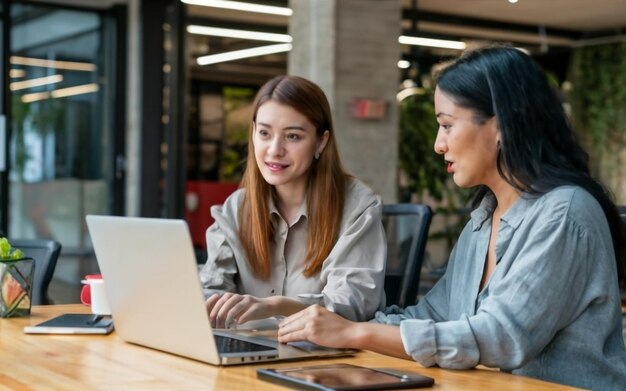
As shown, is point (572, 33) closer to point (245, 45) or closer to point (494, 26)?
point (494, 26)

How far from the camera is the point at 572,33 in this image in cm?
525

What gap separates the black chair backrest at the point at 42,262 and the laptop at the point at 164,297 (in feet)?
3.38

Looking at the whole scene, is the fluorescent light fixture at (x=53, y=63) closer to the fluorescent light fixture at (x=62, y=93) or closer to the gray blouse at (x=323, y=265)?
the fluorescent light fixture at (x=62, y=93)

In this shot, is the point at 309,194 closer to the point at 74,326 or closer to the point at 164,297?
the point at 74,326

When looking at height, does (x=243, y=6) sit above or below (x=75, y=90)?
above

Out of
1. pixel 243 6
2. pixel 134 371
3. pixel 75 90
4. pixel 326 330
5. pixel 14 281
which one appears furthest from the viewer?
pixel 75 90

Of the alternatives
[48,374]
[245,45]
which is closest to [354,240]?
[48,374]

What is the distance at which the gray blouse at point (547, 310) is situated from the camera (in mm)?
1694

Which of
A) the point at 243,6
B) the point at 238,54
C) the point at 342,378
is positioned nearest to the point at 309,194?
the point at 342,378

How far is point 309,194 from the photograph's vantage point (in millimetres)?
2668

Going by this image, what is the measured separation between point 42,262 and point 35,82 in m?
4.60

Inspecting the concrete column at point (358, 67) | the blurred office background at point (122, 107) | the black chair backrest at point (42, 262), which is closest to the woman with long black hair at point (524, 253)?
the black chair backrest at point (42, 262)

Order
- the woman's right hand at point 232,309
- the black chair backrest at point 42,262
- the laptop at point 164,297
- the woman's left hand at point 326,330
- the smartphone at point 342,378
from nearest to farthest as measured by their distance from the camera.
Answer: the smartphone at point 342,378 → the laptop at point 164,297 → the woman's left hand at point 326,330 → the woman's right hand at point 232,309 → the black chair backrest at point 42,262

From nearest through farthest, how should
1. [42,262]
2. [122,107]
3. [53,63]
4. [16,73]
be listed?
[42,262], [16,73], [53,63], [122,107]
